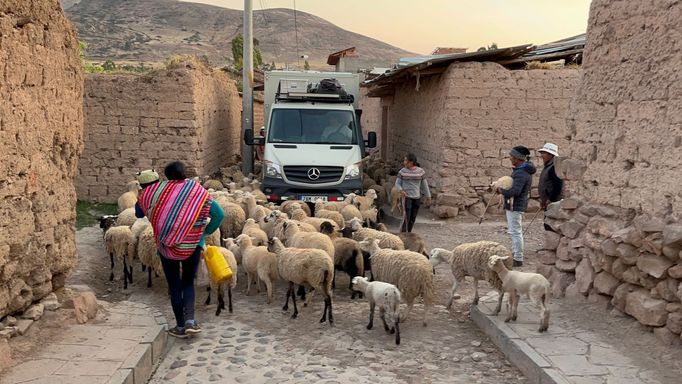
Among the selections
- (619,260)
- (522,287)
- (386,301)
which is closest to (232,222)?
(386,301)

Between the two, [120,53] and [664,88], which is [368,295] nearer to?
[664,88]

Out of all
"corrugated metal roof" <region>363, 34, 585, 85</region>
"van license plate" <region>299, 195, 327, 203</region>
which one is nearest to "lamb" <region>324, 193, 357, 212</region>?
"van license plate" <region>299, 195, 327, 203</region>

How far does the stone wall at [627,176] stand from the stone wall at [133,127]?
863 cm

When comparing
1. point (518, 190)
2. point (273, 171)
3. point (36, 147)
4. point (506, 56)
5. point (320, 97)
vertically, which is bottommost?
point (273, 171)

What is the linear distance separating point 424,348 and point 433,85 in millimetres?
8704

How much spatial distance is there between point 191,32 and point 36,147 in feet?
297

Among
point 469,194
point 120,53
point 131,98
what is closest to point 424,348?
point 469,194

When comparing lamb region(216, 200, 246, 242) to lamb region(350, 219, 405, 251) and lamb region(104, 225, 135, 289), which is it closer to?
lamb region(104, 225, 135, 289)

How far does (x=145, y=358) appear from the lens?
192 inches

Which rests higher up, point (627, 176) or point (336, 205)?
point (627, 176)

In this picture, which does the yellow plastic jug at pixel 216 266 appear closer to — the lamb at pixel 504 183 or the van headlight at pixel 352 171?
the lamb at pixel 504 183

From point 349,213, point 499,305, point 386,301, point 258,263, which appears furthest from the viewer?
point 349,213

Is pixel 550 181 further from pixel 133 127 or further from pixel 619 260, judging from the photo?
pixel 133 127

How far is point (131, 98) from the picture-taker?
1301cm
